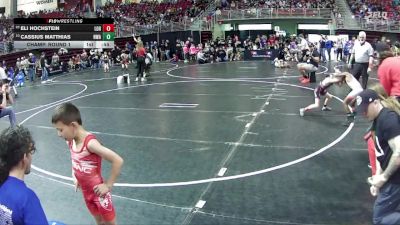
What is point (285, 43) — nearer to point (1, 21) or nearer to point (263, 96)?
point (263, 96)

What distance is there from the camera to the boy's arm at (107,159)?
12.9 ft

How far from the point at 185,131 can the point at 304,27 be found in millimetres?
29465

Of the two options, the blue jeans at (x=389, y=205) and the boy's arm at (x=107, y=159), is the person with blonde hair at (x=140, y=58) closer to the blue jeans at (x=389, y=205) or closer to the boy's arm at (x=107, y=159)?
the boy's arm at (x=107, y=159)

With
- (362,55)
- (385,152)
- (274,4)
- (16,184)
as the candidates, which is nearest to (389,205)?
(385,152)

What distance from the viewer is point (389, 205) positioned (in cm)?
396

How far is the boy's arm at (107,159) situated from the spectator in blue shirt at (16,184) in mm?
1137

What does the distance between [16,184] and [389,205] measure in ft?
10.2

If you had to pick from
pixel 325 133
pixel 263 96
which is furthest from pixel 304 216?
pixel 263 96

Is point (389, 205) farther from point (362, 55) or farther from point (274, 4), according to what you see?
point (274, 4)

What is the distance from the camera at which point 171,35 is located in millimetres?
36500

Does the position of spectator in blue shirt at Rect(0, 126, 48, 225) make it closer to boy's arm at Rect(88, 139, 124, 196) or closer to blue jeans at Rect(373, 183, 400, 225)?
boy's arm at Rect(88, 139, 124, 196)

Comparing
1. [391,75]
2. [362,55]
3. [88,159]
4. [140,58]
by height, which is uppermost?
[140,58]

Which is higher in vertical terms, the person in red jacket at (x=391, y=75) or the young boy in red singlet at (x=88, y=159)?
the person in red jacket at (x=391, y=75)
